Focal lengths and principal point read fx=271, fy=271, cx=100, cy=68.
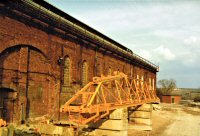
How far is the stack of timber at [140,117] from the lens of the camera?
20438 mm

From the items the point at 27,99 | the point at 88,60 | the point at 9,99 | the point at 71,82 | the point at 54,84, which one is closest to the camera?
the point at 9,99

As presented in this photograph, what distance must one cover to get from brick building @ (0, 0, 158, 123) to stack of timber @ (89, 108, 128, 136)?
9.32 feet

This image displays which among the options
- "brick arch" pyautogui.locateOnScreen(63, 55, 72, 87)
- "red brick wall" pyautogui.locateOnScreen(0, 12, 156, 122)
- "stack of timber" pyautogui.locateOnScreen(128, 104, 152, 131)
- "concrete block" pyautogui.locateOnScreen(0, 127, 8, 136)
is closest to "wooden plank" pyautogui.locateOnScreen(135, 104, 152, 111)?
"stack of timber" pyautogui.locateOnScreen(128, 104, 152, 131)

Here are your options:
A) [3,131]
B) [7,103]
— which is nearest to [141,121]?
[7,103]

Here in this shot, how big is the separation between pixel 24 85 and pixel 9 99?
103 centimetres

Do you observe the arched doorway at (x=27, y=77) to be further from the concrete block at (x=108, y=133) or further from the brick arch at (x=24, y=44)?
the concrete block at (x=108, y=133)

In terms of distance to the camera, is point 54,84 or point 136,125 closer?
point 54,84

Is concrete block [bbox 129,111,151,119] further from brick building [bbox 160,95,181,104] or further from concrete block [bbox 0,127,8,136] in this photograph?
brick building [bbox 160,95,181,104]

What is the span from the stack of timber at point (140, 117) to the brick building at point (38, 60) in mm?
4695

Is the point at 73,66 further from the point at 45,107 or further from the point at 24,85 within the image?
the point at 24,85

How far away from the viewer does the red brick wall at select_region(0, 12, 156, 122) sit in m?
12.0

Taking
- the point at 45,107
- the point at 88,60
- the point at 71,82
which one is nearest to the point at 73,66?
the point at 71,82

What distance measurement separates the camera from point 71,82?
677 inches

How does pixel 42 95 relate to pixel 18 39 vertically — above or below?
below
